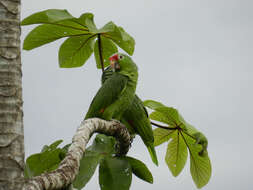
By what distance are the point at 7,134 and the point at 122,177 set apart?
4.24 feet

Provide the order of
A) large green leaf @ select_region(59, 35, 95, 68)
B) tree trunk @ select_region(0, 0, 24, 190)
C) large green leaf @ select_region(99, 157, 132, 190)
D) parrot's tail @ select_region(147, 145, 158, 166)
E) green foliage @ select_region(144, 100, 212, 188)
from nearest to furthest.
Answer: tree trunk @ select_region(0, 0, 24, 190) < large green leaf @ select_region(99, 157, 132, 190) < green foliage @ select_region(144, 100, 212, 188) < large green leaf @ select_region(59, 35, 95, 68) < parrot's tail @ select_region(147, 145, 158, 166)

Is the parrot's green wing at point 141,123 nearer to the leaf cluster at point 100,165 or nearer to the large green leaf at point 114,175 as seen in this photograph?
the leaf cluster at point 100,165

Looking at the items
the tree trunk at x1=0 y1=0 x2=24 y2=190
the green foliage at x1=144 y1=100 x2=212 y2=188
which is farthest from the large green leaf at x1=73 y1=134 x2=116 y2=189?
the tree trunk at x1=0 y1=0 x2=24 y2=190

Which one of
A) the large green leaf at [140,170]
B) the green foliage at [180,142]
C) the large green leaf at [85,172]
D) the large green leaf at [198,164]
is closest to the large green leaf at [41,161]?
the large green leaf at [85,172]

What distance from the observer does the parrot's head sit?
3.48 metres

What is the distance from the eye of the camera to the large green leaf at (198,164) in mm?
3146

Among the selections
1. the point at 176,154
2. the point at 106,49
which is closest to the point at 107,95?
the point at 106,49

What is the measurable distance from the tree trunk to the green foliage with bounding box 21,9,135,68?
2.72 feet

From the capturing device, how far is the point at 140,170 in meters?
2.72

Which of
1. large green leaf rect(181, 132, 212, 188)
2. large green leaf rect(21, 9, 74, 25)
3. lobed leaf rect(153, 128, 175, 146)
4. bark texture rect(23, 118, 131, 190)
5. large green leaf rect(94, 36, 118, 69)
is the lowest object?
large green leaf rect(181, 132, 212, 188)

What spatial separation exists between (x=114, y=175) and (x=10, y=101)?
1.27m

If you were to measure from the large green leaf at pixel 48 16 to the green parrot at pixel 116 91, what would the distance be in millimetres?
811

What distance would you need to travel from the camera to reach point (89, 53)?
11.1 ft

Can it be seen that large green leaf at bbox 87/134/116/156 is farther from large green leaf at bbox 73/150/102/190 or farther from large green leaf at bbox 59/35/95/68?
large green leaf at bbox 59/35/95/68
